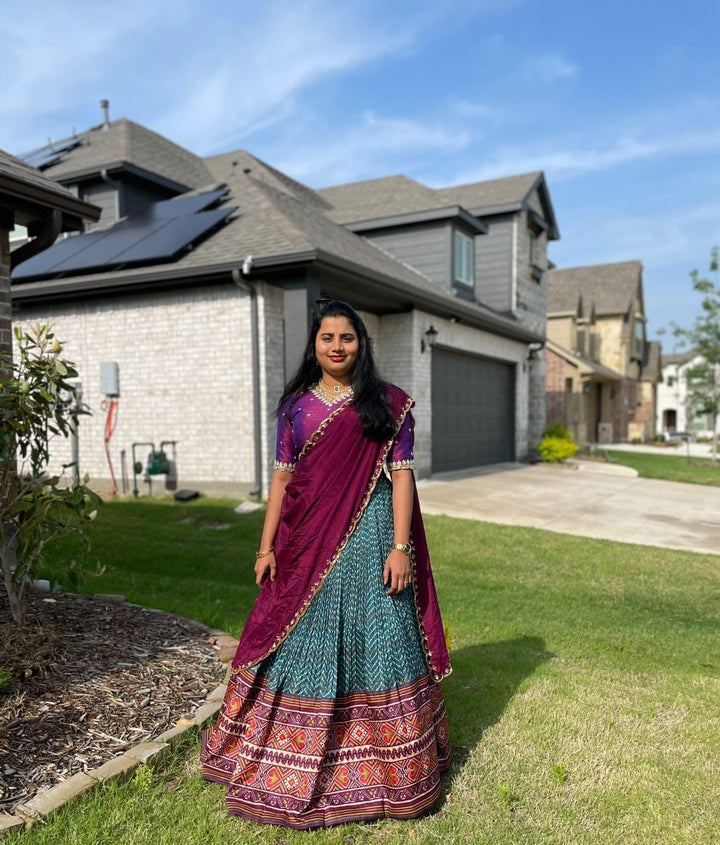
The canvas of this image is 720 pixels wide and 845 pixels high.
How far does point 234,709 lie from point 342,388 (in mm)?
1396

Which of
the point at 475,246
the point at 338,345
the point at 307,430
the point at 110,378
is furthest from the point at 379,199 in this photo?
the point at 307,430

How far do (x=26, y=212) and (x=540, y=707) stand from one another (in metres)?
4.73

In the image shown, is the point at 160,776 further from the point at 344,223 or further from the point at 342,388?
the point at 344,223

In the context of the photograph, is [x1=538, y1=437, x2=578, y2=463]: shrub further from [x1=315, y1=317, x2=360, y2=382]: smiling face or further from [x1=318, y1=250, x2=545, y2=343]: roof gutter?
[x1=315, y1=317, x2=360, y2=382]: smiling face

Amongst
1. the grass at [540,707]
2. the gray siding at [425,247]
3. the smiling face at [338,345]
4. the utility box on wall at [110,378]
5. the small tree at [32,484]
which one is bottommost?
the grass at [540,707]

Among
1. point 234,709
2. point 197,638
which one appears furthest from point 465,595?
point 234,709

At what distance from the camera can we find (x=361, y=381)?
2852 mm

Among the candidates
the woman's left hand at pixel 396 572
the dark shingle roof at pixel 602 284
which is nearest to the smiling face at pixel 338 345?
the woman's left hand at pixel 396 572

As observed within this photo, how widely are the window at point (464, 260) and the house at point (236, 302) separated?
0.07m

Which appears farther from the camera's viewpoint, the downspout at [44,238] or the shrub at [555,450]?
the shrub at [555,450]

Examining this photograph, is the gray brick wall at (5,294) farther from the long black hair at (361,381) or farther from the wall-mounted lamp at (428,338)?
the wall-mounted lamp at (428,338)

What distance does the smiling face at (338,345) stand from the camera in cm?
286

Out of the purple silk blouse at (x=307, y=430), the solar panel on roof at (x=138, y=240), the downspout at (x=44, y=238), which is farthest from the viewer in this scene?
the solar panel on roof at (x=138, y=240)

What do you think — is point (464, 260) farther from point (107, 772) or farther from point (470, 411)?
point (107, 772)
